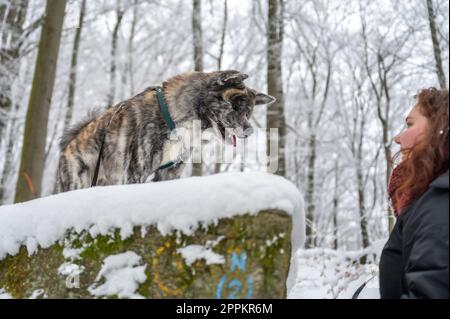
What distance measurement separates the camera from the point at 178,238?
6.87 ft

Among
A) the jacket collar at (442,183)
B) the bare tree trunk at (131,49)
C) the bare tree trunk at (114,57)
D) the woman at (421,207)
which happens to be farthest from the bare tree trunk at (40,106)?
the bare tree trunk at (131,49)

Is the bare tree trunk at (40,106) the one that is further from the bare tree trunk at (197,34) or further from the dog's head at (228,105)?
the bare tree trunk at (197,34)

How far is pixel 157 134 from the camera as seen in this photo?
12.4ft

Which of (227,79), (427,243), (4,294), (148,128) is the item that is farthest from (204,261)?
(227,79)

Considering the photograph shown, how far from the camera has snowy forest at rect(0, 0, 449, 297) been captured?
10.3 m

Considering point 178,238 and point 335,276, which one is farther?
point 335,276

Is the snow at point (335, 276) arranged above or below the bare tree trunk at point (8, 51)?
below

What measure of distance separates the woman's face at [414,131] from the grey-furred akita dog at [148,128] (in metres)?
2.18

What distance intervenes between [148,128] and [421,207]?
8.36 feet

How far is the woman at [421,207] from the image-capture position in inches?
65.8

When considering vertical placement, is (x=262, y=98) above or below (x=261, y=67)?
below

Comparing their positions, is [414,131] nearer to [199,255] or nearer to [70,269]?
[199,255]
